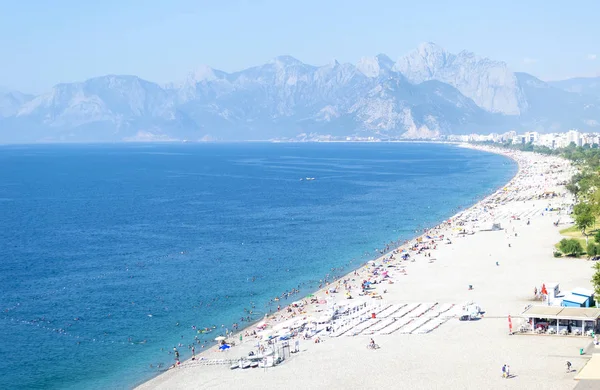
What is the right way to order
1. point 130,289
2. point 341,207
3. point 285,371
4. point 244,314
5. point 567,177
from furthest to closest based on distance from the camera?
1. point 567,177
2. point 341,207
3. point 130,289
4. point 244,314
5. point 285,371

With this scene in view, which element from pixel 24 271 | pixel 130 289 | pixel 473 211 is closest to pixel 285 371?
pixel 130 289

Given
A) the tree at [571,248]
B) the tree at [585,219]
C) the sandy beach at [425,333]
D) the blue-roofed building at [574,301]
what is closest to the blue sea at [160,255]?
the sandy beach at [425,333]

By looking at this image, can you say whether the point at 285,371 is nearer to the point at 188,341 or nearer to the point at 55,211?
the point at 188,341

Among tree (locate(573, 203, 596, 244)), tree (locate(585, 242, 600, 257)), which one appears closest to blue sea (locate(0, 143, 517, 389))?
tree (locate(573, 203, 596, 244))

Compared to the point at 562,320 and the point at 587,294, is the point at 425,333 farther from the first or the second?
the point at 587,294

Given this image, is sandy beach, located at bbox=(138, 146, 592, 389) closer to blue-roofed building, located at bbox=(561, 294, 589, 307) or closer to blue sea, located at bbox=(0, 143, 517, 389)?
blue-roofed building, located at bbox=(561, 294, 589, 307)

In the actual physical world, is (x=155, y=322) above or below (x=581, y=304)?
below

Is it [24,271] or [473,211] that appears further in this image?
[473,211]
